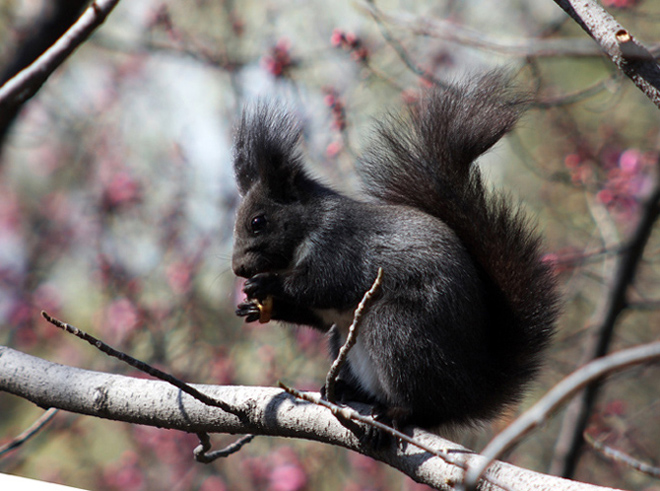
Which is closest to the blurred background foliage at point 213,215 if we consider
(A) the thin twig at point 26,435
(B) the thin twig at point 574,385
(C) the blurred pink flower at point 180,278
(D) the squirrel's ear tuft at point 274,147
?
(C) the blurred pink flower at point 180,278

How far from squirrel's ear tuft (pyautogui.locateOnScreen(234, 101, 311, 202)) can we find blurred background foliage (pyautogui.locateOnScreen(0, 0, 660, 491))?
81 centimetres

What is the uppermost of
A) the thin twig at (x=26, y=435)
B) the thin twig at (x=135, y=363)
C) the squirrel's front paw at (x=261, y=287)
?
the squirrel's front paw at (x=261, y=287)

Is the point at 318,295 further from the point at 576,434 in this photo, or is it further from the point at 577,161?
the point at 577,161

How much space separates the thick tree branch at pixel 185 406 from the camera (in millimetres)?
1591

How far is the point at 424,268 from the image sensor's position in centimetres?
196

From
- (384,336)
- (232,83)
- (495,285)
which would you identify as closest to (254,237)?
(384,336)

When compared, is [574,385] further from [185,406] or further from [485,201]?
[485,201]

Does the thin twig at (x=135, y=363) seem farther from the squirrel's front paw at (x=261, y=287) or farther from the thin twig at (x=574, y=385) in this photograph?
the thin twig at (x=574, y=385)

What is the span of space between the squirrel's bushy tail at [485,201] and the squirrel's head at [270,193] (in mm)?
384

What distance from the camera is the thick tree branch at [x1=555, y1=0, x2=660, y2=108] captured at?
1340 mm

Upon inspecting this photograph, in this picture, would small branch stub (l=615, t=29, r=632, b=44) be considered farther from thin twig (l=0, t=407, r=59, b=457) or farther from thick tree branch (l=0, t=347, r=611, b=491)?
thin twig (l=0, t=407, r=59, b=457)

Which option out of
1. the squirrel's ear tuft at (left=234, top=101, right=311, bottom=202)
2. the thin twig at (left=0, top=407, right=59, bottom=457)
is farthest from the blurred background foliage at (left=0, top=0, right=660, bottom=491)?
the thin twig at (left=0, top=407, right=59, bottom=457)

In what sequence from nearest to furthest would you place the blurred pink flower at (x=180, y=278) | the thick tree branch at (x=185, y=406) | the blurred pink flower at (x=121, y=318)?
1. the thick tree branch at (x=185, y=406)
2. the blurred pink flower at (x=121, y=318)
3. the blurred pink flower at (x=180, y=278)

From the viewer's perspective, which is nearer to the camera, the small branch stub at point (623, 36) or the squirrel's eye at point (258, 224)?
the small branch stub at point (623, 36)
